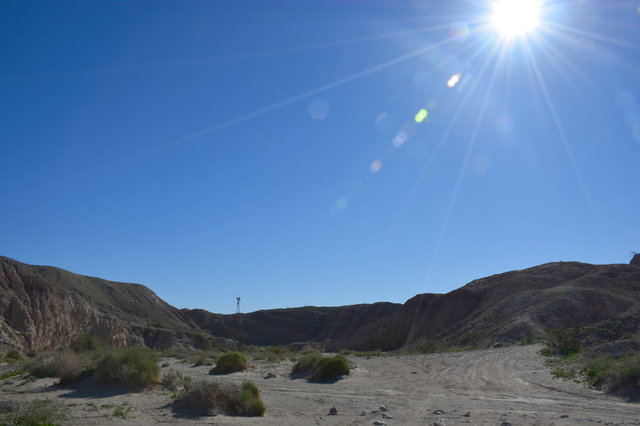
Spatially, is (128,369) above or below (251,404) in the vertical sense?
above

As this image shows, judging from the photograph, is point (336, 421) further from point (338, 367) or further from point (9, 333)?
point (9, 333)

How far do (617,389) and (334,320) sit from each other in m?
96.0

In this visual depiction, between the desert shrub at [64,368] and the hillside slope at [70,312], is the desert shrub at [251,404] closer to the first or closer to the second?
the desert shrub at [64,368]

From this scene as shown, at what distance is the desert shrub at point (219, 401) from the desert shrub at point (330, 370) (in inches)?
368

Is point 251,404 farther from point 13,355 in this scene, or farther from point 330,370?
point 13,355

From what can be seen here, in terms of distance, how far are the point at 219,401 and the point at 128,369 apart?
4.69 meters

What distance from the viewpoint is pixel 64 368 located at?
53.3 ft

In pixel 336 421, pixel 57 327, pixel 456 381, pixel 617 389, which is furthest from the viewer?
pixel 57 327

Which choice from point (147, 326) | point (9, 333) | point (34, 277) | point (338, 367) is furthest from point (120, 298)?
point (338, 367)

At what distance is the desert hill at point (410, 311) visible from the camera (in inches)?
1921

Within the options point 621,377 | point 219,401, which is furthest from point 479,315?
point 219,401

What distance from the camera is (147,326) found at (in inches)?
2817

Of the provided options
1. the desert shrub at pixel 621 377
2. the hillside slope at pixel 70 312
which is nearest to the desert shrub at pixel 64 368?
the desert shrub at pixel 621 377

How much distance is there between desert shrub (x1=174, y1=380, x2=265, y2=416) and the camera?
11.5 metres
